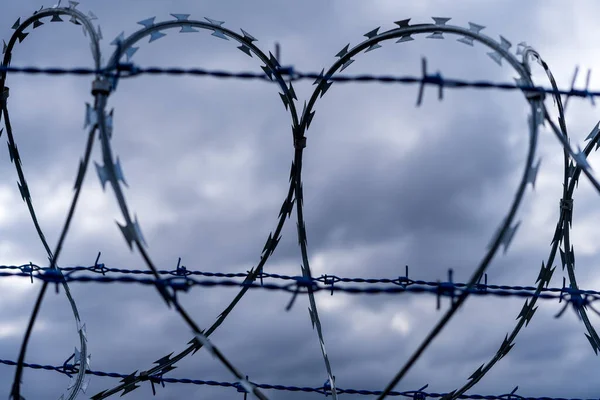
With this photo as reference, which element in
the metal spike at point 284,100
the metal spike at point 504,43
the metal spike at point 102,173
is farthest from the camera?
the metal spike at point 284,100

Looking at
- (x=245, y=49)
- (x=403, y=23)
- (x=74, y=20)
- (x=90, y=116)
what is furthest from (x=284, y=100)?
(x=90, y=116)

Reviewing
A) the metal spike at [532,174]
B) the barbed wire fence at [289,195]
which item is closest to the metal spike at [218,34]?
the barbed wire fence at [289,195]

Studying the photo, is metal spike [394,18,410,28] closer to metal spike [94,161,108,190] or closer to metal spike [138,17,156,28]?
metal spike [138,17,156,28]

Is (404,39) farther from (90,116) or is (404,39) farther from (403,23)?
(90,116)

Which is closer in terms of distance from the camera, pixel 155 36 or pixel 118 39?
pixel 118 39

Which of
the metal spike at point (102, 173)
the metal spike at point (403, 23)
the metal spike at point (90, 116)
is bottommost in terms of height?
the metal spike at point (102, 173)

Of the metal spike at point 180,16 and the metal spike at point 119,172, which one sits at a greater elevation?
the metal spike at point 180,16

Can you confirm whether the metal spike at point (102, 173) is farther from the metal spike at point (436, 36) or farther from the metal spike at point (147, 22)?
the metal spike at point (436, 36)

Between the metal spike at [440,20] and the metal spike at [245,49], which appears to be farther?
the metal spike at [245,49]

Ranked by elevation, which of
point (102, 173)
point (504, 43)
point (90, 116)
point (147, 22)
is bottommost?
point (102, 173)

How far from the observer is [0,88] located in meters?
8.43

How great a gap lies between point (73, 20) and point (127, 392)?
3321 millimetres

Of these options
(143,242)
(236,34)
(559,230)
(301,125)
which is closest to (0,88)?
(236,34)

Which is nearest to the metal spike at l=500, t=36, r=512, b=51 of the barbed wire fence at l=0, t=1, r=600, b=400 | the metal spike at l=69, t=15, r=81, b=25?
the barbed wire fence at l=0, t=1, r=600, b=400
